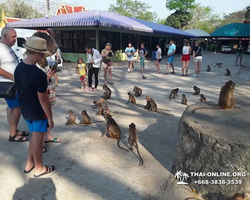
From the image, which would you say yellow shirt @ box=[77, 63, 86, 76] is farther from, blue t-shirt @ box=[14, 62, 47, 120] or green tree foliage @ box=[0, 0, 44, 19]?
green tree foliage @ box=[0, 0, 44, 19]

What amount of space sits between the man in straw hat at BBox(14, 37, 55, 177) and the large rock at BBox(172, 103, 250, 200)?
178cm

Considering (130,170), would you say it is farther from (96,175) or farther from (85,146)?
(85,146)

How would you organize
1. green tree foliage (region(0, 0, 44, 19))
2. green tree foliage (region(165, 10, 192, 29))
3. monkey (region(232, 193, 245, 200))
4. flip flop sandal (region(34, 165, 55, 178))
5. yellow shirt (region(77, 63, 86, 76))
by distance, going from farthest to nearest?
green tree foliage (region(165, 10, 192, 29))
green tree foliage (region(0, 0, 44, 19))
yellow shirt (region(77, 63, 86, 76))
flip flop sandal (region(34, 165, 55, 178))
monkey (region(232, 193, 245, 200))

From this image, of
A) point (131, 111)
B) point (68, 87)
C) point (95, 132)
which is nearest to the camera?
point (95, 132)

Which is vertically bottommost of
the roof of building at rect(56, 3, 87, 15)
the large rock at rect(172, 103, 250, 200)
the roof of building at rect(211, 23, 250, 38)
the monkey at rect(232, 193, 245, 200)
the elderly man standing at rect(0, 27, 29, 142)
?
the monkey at rect(232, 193, 245, 200)

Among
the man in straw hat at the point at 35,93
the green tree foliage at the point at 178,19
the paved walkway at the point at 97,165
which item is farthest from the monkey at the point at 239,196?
the green tree foliage at the point at 178,19

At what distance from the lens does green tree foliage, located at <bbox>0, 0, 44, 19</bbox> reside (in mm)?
36031

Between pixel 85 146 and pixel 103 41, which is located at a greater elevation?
pixel 103 41

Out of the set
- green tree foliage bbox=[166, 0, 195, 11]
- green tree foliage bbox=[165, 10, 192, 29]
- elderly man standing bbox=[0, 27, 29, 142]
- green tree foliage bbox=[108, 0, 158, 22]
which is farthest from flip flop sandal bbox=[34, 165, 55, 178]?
green tree foliage bbox=[108, 0, 158, 22]

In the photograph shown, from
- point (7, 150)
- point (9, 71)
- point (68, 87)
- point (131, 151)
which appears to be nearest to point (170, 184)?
point (131, 151)

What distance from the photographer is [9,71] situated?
320 centimetres

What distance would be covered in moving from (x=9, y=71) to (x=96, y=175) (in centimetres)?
212

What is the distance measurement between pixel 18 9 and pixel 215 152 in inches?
1681

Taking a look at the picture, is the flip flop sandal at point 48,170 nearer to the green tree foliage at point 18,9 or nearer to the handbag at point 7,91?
the handbag at point 7,91
